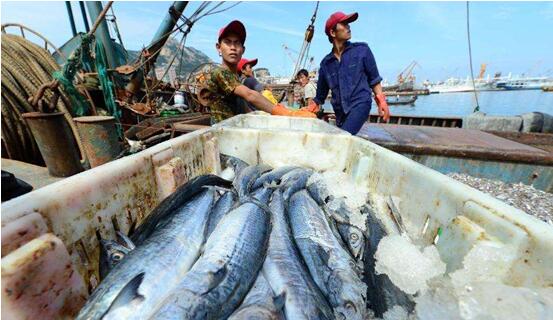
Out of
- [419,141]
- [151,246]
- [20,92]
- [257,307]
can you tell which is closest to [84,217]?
[151,246]

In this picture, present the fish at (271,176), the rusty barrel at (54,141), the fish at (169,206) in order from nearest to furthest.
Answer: the fish at (169,206)
the fish at (271,176)
the rusty barrel at (54,141)

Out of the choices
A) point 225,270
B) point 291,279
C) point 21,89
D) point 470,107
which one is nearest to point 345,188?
point 291,279

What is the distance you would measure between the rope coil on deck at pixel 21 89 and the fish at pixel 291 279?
4.68 metres

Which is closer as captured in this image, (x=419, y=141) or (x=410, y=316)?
(x=410, y=316)

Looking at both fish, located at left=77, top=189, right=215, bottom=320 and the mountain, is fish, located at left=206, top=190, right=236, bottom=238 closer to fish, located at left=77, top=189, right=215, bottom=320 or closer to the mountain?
fish, located at left=77, top=189, right=215, bottom=320

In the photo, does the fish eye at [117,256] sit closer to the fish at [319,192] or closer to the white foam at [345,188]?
the fish at [319,192]

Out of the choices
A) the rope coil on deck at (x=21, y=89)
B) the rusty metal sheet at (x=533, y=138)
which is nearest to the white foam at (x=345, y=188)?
the rope coil on deck at (x=21, y=89)

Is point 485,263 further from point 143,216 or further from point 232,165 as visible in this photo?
point 232,165

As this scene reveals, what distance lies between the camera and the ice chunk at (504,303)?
0.91 metres

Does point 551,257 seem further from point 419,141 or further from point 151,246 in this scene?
point 419,141

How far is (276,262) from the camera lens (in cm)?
152

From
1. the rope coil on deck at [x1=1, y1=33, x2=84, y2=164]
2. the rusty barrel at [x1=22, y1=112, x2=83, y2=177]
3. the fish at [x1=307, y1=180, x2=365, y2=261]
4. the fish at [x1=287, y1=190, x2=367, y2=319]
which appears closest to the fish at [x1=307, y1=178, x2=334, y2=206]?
the fish at [x1=307, y1=180, x2=365, y2=261]

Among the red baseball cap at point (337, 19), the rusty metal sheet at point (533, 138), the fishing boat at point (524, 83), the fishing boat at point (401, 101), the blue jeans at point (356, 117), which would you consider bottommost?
the fishing boat at point (401, 101)

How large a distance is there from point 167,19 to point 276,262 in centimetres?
1147
